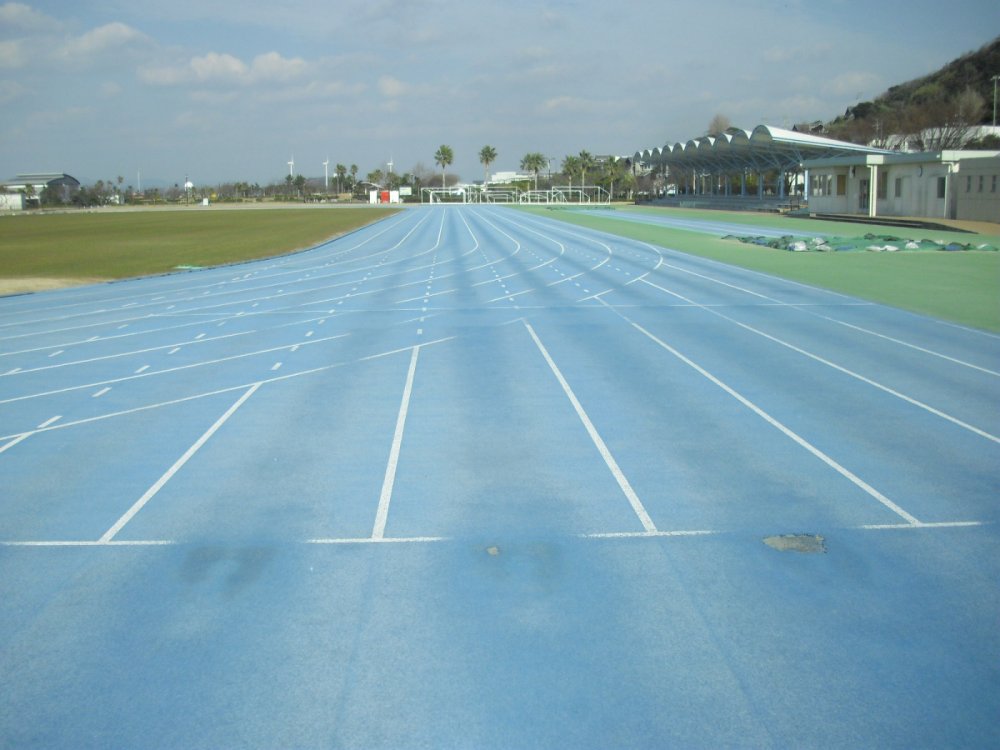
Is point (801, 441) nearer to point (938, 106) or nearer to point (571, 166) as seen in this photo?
point (938, 106)

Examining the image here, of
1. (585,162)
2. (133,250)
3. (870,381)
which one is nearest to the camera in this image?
(870,381)

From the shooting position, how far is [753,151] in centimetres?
8106

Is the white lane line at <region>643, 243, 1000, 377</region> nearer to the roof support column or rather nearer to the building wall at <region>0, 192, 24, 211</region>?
the roof support column

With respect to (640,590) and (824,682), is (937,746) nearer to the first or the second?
(824,682)

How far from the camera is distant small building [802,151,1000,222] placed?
47656 mm

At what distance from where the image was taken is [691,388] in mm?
13242

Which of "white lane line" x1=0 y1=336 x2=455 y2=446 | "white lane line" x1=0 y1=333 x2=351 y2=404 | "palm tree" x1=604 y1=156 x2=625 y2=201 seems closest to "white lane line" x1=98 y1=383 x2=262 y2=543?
"white lane line" x1=0 y1=336 x2=455 y2=446

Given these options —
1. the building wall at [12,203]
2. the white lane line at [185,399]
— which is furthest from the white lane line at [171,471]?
the building wall at [12,203]

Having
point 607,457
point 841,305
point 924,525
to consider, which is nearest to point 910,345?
point 841,305

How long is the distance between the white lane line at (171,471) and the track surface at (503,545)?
54 millimetres

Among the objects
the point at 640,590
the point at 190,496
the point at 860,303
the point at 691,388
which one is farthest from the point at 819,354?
the point at 190,496

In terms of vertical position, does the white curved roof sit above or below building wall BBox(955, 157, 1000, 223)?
above

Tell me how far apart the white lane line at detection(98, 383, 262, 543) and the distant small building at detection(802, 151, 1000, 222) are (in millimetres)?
45524

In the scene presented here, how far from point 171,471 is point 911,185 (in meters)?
54.6
